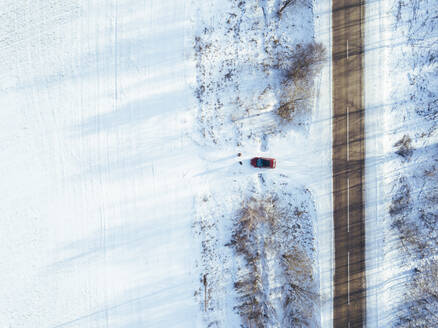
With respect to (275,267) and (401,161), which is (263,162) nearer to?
(275,267)

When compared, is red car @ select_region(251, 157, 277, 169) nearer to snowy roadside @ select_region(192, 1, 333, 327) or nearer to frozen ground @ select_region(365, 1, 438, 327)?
snowy roadside @ select_region(192, 1, 333, 327)

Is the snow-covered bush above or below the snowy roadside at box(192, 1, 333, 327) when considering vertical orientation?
below

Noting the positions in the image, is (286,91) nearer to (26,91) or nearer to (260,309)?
(260,309)

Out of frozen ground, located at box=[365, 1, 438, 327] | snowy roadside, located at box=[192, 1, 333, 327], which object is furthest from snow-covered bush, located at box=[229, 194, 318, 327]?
frozen ground, located at box=[365, 1, 438, 327]

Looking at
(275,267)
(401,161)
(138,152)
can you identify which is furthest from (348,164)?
(138,152)

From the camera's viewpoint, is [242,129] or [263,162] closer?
[263,162]
